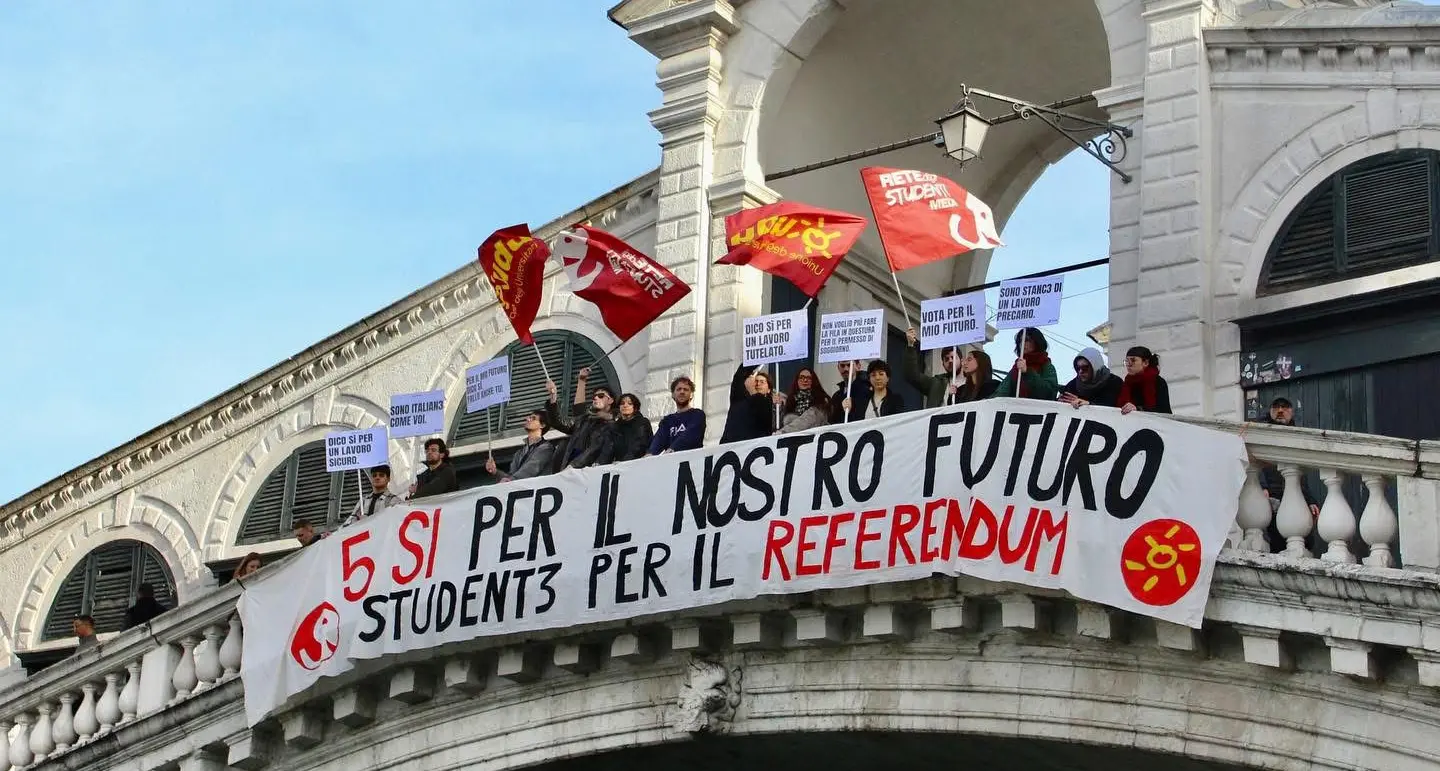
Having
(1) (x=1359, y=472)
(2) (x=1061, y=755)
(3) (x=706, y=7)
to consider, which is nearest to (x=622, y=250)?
(3) (x=706, y=7)

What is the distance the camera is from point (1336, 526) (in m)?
16.5

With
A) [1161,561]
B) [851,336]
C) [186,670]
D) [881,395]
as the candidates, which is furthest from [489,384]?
[1161,561]

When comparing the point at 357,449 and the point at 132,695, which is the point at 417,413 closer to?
the point at 357,449

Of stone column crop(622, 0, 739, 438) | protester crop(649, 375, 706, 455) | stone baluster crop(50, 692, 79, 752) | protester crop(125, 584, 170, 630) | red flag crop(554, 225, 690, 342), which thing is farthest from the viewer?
protester crop(125, 584, 170, 630)

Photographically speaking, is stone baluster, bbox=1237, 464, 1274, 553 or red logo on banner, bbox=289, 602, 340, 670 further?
red logo on banner, bbox=289, 602, 340, 670

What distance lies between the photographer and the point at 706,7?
2422 centimetres

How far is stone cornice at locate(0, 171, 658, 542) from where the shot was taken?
25.3 m

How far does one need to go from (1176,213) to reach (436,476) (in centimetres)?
633

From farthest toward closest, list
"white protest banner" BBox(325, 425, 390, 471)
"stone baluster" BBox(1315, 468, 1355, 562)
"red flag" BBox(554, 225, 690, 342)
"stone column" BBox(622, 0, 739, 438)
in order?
"stone column" BBox(622, 0, 739, 438) → "white protest banner" BBox(325, 425, 390, 471) → "red flag" BBox(554, 225, 690, 342) → "stone baluster" BBox(1315, 468, 1355, 562)

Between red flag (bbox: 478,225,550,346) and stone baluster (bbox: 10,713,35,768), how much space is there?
5563 millimetres

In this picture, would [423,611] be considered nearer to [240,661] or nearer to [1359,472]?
[240,661]

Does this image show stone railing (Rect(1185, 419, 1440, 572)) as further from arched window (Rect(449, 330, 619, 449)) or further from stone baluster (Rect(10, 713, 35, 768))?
stone baluster (Rect(10, 713, 35, 768))

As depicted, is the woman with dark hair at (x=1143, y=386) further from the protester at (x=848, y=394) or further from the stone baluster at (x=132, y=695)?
the stone baluster at (x=132, y=695)

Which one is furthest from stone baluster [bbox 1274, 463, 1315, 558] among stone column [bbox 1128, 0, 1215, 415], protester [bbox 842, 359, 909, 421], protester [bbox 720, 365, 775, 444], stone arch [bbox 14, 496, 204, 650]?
stone arch [bbox 14, 496, 204, 650]
